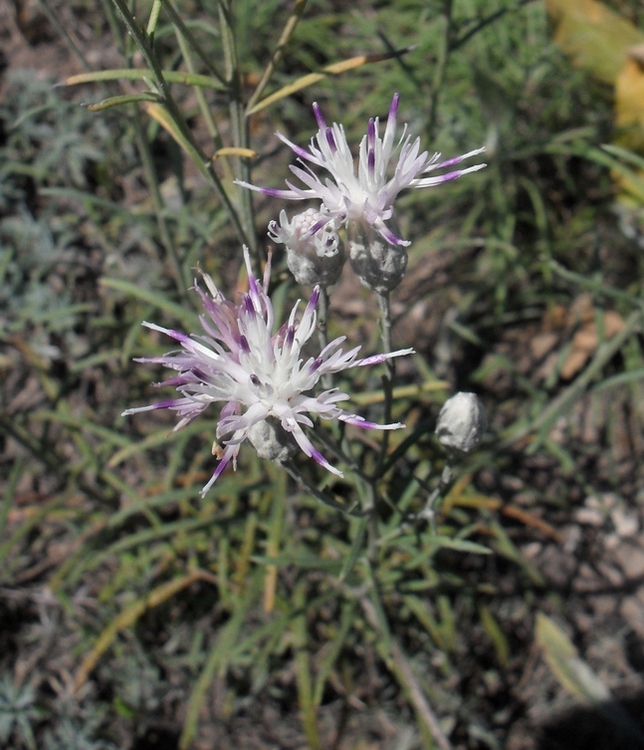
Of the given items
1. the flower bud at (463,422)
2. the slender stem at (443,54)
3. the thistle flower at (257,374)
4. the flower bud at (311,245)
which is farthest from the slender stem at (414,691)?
the slender stem at (443,54)

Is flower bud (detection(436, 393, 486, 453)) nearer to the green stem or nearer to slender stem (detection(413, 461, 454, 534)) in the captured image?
slender stem (detection(413, 461, 454, 534))

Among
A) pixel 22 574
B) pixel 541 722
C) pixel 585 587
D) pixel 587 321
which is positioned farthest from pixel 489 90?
pixel 22 574

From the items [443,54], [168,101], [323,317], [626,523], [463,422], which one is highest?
[443,54]

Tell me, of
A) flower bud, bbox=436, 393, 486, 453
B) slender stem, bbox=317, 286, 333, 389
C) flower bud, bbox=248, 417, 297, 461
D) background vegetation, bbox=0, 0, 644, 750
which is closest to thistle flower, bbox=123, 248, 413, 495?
flower bud, bbox=248, 417, 297, 461

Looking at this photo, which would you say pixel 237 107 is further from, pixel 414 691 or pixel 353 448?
pixel 414 691

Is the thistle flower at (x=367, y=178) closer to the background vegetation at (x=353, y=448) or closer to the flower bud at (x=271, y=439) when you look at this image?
the flower bud at (x=271, y=439)

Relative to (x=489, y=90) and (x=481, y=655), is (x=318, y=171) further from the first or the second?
(x=481, y=655)

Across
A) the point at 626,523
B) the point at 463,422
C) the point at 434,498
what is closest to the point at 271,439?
the point at 463,422
